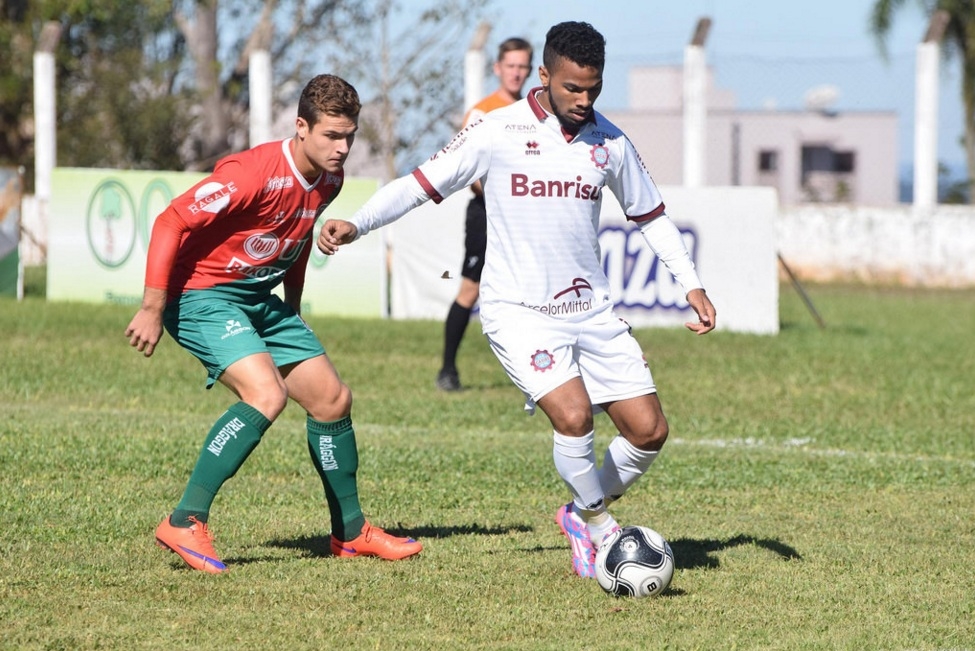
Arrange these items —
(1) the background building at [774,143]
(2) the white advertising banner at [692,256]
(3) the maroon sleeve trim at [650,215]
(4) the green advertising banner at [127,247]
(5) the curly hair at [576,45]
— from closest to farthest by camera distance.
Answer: (5) the curly hair at [576,45]
(3) the maroon sleeve trim at [650,215]
(2) the white advertising banner at [692,256]
(4) the green advertising banner at [127,247]
(1) the background building at [774,143]

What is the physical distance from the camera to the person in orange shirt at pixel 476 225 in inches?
403

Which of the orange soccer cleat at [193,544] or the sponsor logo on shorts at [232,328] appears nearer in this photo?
the orange soccer cleat at [193,544]

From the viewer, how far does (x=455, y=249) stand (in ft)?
51.3

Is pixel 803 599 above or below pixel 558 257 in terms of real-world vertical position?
below

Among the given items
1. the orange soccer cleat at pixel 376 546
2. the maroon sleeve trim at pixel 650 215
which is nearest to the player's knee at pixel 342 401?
the orange soccer cleat at pixel 376 546

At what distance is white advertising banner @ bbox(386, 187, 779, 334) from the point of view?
1511 centimetres

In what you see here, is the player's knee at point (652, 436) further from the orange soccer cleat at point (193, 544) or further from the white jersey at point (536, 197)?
the orange soccer cleat at point (193, 544)

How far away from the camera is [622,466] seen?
5734 millimetres

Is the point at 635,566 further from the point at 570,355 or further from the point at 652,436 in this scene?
the point at 570,355

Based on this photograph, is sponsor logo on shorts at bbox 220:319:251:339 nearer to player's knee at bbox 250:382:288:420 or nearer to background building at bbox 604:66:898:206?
player's knee at bbox 250:382:288:420

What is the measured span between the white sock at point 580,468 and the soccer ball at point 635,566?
0.80 feet

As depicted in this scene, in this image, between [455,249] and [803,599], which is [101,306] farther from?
[803,599]

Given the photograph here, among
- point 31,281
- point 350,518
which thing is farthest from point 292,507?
point 31,281

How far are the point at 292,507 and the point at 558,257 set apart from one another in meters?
2.12
